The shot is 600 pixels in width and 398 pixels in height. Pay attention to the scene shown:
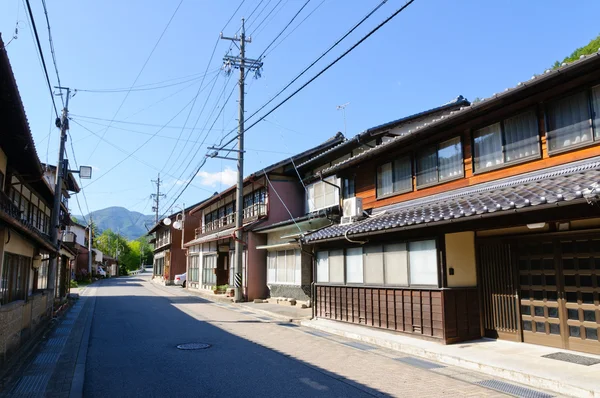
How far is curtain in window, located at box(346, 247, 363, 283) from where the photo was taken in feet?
42.9

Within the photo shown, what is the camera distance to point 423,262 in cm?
1069

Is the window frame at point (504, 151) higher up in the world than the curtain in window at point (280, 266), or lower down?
higher up

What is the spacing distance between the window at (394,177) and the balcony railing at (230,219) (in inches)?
404

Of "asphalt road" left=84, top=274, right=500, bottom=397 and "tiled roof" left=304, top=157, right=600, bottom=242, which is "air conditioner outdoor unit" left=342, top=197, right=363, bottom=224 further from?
"asphalt road" left=84, top=274, right=500, bottom=397

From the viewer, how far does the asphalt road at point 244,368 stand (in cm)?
675

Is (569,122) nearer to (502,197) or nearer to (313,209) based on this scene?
(502,197)

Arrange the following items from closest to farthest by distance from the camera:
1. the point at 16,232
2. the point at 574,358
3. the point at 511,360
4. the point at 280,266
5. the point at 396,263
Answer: the point at 574,358
the point at 511,360
the point at 16,232
the point at 396,263
the point at 280,266

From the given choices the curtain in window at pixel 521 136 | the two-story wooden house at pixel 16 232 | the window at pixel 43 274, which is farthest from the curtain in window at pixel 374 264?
the window at pixel 43 274

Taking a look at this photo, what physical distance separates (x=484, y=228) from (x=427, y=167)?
354 centimetres

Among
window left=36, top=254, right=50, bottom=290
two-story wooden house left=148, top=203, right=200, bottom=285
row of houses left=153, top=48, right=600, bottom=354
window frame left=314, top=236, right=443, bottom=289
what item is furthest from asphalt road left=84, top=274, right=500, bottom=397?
two-story wooden house left=148, top=203, right=200, bottom=285

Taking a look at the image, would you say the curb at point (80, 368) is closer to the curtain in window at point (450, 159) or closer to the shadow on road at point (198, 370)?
the shadow on road at point (198, 370)

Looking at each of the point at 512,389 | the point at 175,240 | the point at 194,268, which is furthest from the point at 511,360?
the point at 175,240

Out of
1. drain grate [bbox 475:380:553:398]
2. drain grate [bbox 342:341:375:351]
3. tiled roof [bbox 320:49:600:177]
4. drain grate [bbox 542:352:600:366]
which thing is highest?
tiled roof [bbox 320:49:600:177]

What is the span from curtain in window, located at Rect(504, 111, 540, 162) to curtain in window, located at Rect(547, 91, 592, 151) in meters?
0.37
